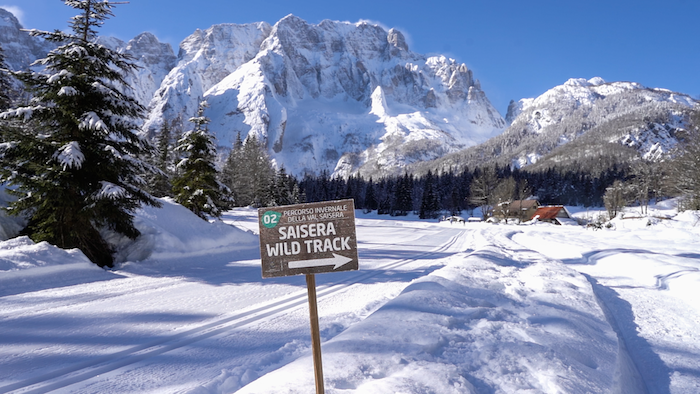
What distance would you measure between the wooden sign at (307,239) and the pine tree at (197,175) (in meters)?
15.9

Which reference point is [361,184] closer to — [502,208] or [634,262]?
[502,208]

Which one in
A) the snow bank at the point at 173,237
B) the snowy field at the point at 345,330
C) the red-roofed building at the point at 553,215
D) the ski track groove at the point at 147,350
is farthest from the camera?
the red-roofed building at the point at 553,215

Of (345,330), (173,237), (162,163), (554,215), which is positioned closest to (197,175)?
(173,237)

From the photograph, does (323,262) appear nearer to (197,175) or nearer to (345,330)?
(345,330)

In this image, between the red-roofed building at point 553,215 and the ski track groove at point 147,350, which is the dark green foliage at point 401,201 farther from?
the ski track groove at point 147,350

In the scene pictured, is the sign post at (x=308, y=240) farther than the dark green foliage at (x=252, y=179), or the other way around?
the dark green foliage at (x=252, y=179)

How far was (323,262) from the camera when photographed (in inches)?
112

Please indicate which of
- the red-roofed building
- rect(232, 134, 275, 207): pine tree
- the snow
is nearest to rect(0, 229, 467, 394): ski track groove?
the snow

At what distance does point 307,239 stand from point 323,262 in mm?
243

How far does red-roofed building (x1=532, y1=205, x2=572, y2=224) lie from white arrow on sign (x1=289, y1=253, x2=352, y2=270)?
63214 millimetres

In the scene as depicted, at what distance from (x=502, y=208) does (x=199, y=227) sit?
5542 cm

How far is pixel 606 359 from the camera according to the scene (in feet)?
11.6

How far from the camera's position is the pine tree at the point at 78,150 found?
335 inches

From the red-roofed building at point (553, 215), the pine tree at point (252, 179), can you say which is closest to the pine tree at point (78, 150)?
the pine tree at point (252, 179)
